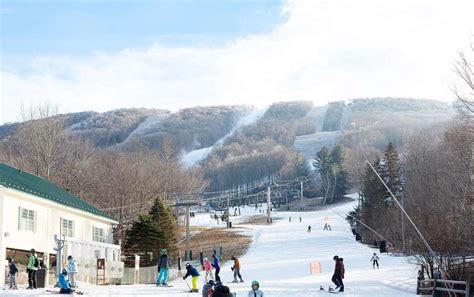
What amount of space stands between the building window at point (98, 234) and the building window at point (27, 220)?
418 inches

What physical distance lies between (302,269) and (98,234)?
14.8 m

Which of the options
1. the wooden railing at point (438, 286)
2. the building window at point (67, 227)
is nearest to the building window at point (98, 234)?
the building window at point (67, 227)

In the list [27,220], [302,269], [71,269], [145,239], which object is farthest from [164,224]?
[71,269]

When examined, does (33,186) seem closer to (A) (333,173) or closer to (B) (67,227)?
(B) (67,227)

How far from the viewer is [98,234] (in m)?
47.3

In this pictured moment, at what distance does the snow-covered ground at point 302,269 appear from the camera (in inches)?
1066

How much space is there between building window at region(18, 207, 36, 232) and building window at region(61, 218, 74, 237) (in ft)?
12.7

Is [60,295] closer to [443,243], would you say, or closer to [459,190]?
[443,243]

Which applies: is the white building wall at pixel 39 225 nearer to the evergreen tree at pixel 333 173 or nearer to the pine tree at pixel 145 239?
the pine tree at pixel 145 239

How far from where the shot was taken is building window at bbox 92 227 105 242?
46.4 metres

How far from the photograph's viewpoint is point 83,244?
3503cm

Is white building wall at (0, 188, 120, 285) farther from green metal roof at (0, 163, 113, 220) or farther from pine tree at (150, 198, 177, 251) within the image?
pine tree at (150, 198, 177, 251)

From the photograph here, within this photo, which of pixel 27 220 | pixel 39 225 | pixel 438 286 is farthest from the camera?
pixel 39 225

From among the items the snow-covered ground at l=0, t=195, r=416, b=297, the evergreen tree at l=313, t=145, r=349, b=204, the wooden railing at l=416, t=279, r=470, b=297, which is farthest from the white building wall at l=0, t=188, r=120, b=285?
the evergreen tree at l=313, t=145, r=349, b=204
